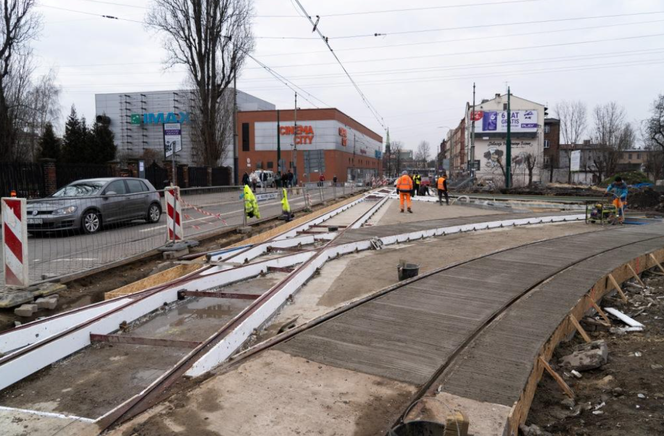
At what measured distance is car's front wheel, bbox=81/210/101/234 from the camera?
9.12 metres

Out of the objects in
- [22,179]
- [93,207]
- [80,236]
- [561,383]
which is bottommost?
[561,383]

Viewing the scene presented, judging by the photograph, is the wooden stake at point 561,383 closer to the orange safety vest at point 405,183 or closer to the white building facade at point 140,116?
the orange safety vest at point 405,183

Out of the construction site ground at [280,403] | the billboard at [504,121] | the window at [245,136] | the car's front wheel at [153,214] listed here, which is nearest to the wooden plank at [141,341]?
the construction site ground at [280,403]

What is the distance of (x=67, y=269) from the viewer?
7914 mm

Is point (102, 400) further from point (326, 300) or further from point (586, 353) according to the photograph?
point (586, 353)

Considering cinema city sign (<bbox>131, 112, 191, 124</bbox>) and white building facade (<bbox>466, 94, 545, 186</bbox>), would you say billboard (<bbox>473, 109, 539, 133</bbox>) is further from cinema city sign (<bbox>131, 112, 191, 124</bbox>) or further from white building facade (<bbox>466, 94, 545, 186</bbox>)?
cinema city sign (<bbox>131, 112, 191, 124</bbox>)

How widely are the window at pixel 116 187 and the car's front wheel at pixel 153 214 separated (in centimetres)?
109

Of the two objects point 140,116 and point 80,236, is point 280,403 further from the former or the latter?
point 140,116

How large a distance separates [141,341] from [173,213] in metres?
5.20

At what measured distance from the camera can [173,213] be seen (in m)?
9.70

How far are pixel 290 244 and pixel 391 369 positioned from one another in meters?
7.26

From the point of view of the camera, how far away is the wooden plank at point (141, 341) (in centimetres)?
472

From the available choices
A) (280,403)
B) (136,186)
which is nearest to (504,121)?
(136,186)

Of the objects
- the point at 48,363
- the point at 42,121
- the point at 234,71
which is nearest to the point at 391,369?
the point at 48,363
